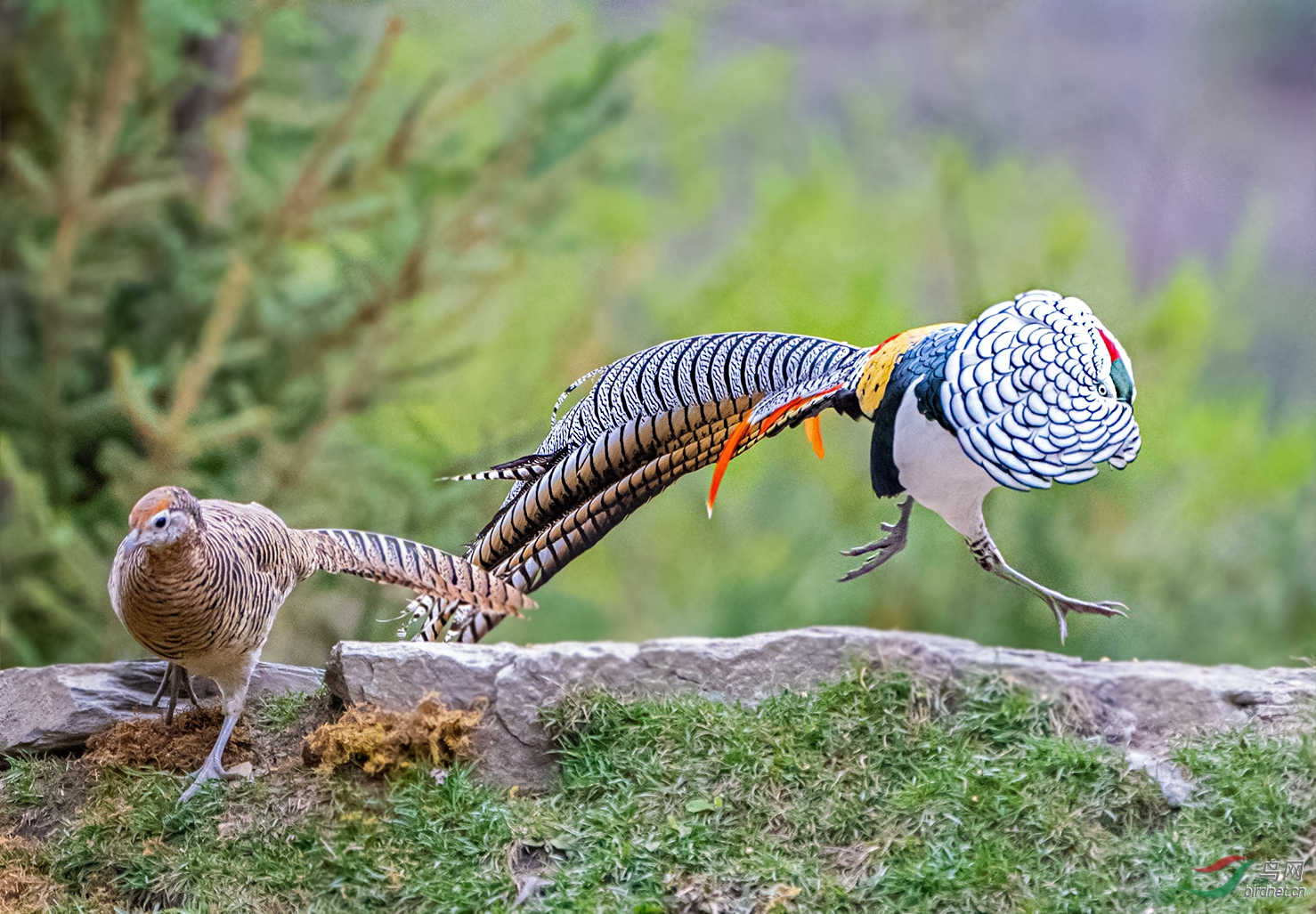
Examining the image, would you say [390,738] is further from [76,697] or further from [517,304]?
[517,304]

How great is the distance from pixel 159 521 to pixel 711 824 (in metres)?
1.03

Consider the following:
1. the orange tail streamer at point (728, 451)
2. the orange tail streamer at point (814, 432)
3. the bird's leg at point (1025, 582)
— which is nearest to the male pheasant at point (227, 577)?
the orange tail streamer at point (728, 451)

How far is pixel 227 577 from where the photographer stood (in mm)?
1803

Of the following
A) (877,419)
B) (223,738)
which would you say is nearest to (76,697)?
(223,738)

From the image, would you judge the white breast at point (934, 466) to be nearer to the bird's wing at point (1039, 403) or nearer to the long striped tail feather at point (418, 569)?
the bird's wing at point (1039, 403)

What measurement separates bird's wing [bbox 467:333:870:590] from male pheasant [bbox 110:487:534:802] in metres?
0.16

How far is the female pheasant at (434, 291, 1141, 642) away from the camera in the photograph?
1601 millimetres

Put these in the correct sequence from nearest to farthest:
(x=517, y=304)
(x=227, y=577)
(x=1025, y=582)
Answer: (x=227, y=577) → (x=1025, y=582) → (x=517, y=304)

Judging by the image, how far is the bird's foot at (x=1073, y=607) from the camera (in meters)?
1.93

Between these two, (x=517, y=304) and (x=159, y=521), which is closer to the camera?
(x=159, y=521)

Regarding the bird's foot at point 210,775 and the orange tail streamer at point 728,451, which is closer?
the orange tail streamer at point 728,451

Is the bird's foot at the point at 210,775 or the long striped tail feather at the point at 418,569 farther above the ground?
the long striped tail feather at the point at 418,569

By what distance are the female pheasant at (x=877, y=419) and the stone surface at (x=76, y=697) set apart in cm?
56

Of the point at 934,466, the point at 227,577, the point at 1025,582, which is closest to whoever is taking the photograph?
the point at 934,466
